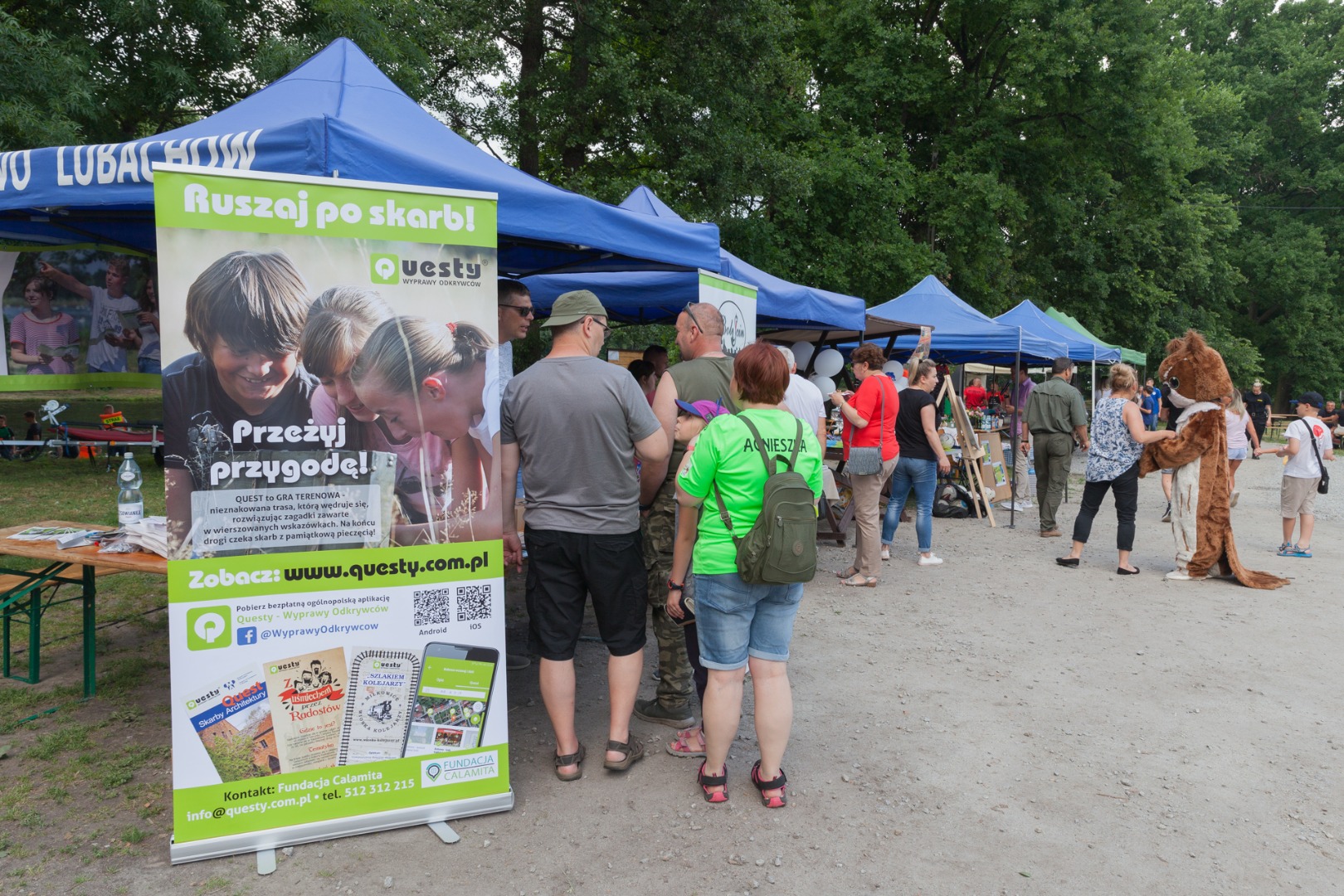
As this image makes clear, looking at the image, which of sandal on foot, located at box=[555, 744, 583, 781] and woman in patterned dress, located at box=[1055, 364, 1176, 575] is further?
woman in patterned dress, located at box=[1055, 364, 1176, 575]

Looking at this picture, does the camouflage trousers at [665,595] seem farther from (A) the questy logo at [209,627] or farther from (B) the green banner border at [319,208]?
(A) the questy logo at [209,627]

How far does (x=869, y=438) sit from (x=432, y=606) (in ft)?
15.1

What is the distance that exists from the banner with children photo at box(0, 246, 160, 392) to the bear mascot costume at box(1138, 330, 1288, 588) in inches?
295

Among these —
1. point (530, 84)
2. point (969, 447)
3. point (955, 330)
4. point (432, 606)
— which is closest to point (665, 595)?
point (432, 606)

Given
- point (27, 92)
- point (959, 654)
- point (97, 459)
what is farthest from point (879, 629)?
point (97, 459)

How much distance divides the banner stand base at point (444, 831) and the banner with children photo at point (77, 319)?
10.8ft

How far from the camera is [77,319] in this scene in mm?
5234

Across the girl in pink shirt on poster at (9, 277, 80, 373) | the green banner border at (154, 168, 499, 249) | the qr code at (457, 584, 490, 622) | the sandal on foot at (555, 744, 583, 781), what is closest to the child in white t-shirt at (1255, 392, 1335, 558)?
the sandal on foot at (555, 744, 583, 781)

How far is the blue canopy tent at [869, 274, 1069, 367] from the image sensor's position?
11.6 meters

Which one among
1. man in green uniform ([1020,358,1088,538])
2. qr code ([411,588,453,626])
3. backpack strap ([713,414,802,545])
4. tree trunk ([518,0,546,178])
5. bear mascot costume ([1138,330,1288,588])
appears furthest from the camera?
tree trunk ([518,0,546,178])

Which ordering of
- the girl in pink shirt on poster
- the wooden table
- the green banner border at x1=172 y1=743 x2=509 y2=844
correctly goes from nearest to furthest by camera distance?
the green banner border at x1=172 y1=743 x2=509 y2=844 → the wooden table → the girl in pink shirt on poster

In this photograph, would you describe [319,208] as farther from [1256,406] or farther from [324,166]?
[1256,406]

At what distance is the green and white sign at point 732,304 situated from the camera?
5074 millimetres

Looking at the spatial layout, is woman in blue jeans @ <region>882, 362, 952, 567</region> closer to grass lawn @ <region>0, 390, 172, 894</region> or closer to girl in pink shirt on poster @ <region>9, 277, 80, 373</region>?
grass lawn @ <region>0, 390, 172, 894</region>
